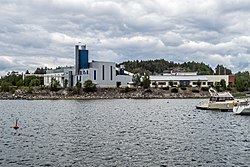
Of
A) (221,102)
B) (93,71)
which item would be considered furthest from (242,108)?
(93,71)

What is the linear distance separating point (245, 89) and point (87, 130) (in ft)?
504

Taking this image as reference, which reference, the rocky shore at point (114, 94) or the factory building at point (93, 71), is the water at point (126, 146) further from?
the factory building at point (93, 71)

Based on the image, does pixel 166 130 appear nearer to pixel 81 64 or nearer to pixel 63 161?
pixel 63 161

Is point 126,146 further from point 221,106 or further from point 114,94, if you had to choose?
point 114,94

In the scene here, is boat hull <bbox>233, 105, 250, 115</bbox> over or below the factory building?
below

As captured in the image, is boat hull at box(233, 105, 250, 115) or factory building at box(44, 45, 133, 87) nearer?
boat hull at box(233, 105, 250, 115)

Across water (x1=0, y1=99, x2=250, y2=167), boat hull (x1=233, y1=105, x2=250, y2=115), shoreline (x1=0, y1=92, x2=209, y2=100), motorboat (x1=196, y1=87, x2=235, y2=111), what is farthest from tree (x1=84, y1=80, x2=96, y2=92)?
water (x1=0, y1=99, x2=250, y2=167)

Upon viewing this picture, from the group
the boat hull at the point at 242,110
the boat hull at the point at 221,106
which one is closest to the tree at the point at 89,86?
the boat hull at the point at 221,106

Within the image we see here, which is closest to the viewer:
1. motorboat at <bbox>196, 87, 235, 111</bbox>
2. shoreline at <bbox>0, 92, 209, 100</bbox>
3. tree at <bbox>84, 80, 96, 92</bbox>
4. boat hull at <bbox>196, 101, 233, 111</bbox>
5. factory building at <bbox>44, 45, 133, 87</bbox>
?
boat hull at <bbox>196, 101, 233, 111</bbox>

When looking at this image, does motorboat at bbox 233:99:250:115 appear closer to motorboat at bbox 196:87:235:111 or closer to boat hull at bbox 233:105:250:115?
boat hull at bbox 233:105:250:115

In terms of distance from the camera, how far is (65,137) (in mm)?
44312

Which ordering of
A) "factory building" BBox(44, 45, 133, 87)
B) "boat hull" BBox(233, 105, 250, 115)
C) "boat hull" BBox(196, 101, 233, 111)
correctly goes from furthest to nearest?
"factory building" BBox(44, 45, 133, 87) < "boat hull" BBox(196, 101, 233, 111) < "boat hull" BBox(233, 105, 250, 115)

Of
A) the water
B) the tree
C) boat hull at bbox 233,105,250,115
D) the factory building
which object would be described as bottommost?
the water

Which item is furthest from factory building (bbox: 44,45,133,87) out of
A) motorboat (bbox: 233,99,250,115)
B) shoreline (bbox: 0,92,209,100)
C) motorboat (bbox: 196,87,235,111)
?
motorboat (bbox: 233,99,250,115)
